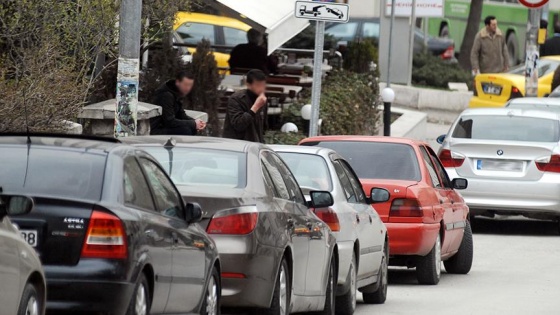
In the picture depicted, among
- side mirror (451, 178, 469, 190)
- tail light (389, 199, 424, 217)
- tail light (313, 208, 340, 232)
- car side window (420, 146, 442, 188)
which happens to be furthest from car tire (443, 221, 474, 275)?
tail light (313, 208, 340, 232)

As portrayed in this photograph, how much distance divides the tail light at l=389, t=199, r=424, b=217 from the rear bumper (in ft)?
0.31

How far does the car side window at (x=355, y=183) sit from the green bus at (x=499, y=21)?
36093 millimetres

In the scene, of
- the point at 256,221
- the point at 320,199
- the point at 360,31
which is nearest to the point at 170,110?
the point at 320,199

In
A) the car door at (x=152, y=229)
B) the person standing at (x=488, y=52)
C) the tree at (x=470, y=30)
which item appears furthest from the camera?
the tree at (x=470, y=30)

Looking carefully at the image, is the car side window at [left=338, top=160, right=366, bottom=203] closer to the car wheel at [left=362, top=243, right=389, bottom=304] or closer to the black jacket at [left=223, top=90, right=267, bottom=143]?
the car wheel at [left=362, top=243, right=389, bottom=304]

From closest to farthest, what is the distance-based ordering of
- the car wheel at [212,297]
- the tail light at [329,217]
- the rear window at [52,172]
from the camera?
the rear window at [52,172] < the car wheel at [212,297] < the tail light at [329,217]

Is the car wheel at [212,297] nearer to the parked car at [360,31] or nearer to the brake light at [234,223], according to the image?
the brake light at [234,223]

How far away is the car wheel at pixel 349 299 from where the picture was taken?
12.3m

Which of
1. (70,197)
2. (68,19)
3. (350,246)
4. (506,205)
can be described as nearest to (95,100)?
(68,19)

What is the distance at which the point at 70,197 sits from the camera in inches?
309

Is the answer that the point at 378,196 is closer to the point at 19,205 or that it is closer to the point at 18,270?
the point at 19,205

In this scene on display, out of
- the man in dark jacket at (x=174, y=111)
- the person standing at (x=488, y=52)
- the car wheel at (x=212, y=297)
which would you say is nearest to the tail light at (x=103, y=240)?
the car wheel at (x=212, y=297)

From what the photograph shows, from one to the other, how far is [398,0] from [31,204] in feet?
92.9

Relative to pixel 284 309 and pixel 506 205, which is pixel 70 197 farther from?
pixel 506 205
